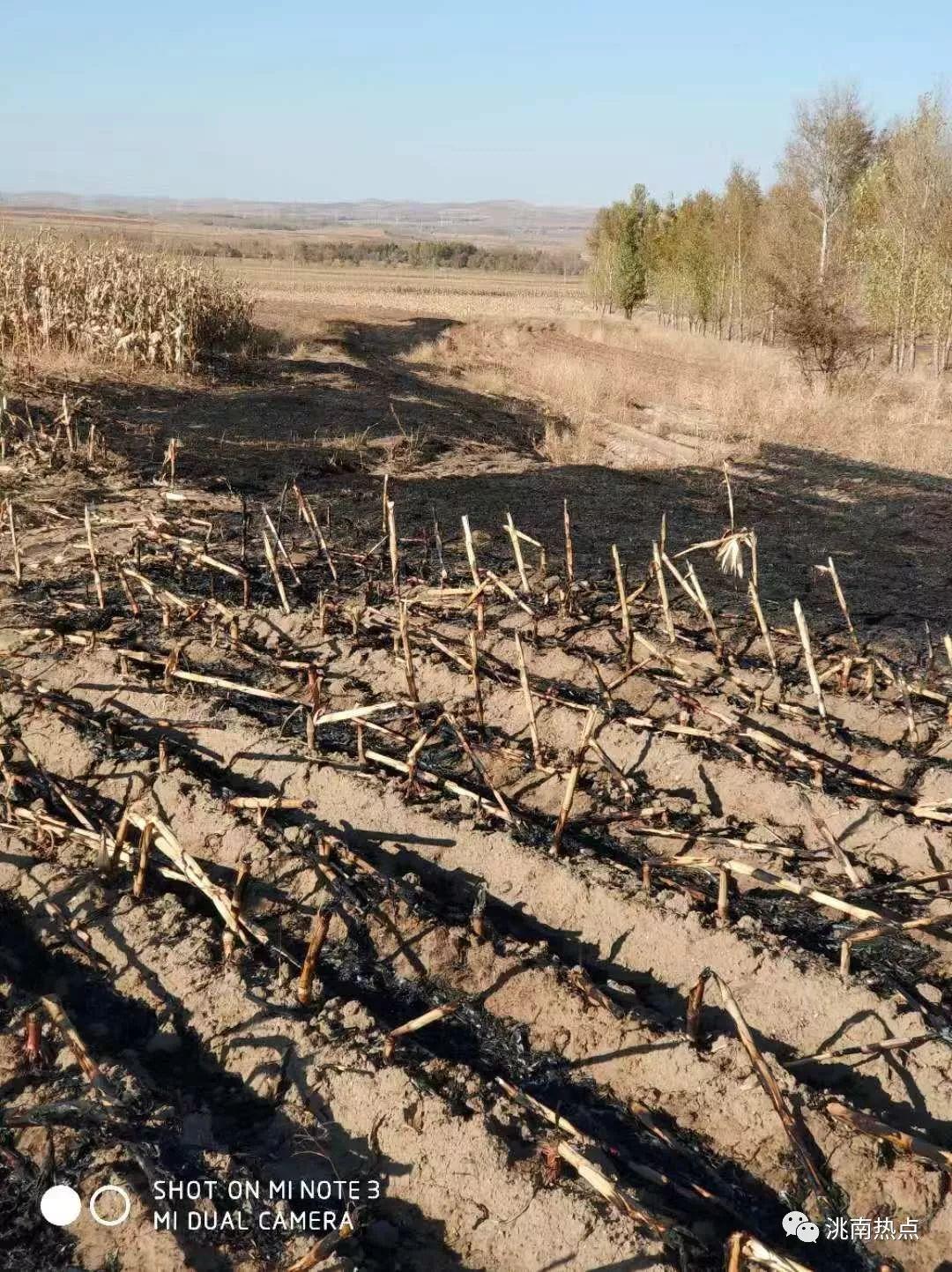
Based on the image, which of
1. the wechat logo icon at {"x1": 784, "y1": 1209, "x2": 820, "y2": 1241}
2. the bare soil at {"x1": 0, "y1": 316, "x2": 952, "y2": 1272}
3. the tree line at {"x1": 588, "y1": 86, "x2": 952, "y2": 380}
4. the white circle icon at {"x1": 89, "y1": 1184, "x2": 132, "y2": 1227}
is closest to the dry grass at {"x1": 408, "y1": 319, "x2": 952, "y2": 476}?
the tree line at {"x1": 588, "y1": 86, "x2": 952, "y2": 380}

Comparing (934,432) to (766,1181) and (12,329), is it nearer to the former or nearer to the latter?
(12,329)

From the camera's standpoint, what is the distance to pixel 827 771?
447cm

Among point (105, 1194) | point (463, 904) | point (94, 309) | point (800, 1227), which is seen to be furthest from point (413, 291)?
point (800, 1227)

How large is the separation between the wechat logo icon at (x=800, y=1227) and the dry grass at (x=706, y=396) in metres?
10.0

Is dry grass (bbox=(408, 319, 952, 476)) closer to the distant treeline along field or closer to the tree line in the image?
the tree line

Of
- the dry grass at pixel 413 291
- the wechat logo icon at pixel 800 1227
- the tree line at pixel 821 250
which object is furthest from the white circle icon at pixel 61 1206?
the dry grass at pixel 413 291

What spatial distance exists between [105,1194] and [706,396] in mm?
18712

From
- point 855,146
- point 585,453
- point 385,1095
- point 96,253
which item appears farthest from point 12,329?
point 855,146

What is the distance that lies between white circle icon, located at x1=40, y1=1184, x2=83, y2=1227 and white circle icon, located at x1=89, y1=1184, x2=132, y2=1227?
0.03 m

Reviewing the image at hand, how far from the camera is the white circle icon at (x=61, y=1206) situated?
8.95 ft

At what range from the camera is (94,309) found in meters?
13.6

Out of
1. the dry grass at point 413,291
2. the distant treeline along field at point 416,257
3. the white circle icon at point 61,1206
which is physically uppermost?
the distant treeline along field at point 416,257

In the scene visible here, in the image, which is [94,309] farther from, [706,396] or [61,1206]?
[61,1206]

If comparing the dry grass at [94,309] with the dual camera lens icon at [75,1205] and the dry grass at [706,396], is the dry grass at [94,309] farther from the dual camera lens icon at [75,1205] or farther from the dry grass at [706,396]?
the dual camera lens icon at [75,1205]
